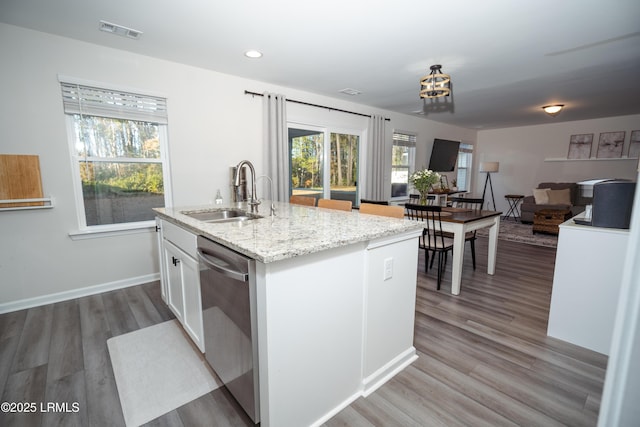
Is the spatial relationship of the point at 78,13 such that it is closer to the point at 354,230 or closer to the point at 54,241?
the point at 54,241

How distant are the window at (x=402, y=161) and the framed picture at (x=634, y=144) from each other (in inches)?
181

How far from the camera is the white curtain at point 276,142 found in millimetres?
3986

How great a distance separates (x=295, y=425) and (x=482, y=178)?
9.04 m

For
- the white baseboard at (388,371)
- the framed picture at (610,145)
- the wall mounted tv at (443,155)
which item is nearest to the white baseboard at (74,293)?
the white baseboard at (388,371)

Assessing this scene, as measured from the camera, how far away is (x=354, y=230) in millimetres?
1573

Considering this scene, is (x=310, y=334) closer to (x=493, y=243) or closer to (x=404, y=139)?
(x=493, y=243)

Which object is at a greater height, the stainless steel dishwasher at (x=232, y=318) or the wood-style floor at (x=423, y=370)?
the stainless steel dishwasher at (x=232, y=318)

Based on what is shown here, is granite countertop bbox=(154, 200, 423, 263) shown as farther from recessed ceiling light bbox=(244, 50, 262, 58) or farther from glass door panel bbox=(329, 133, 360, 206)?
glass door panel bbox=(329, 133, 360, 206)

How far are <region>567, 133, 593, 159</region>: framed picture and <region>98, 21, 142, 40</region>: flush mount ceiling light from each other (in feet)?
29.2

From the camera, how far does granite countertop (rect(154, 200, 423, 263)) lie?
123 centimetres

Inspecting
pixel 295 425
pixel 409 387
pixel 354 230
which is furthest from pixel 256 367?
pixel 409 387

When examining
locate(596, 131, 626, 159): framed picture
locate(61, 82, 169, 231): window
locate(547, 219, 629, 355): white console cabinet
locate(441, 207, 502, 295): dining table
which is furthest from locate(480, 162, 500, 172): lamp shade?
locate(61, 82, 169, 231): window

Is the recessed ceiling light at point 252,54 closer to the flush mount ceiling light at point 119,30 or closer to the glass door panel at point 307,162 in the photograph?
the flush mount ceiling light at point 119,30

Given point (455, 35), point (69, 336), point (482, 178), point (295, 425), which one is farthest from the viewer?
point (482, 178)
